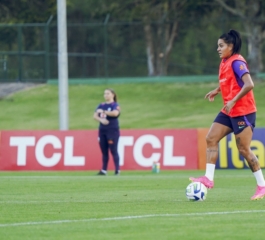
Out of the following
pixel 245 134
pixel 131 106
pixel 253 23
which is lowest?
pixel 245 134

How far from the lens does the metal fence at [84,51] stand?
41000 mm

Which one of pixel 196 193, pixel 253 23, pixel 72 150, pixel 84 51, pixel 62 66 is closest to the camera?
pixel 196 193

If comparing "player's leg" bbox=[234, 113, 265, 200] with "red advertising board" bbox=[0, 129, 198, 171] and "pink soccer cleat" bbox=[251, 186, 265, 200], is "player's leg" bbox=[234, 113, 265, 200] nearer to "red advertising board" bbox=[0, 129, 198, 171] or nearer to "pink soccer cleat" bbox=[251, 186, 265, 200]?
"pink soccer cleat" bbox=[251, 186, 265, 200]

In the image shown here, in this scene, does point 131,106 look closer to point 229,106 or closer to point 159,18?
point 159,18

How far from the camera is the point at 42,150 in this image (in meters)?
23.1

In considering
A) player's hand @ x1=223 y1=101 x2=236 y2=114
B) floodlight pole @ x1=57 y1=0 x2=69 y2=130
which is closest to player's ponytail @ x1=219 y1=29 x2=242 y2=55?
player's hand @ x1=223 y1=101 x2=236 y2=114

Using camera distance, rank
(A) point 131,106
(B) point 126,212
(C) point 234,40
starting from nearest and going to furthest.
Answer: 1. (B) point 126,212
2. (C) point 234,40
3. (A) point 131,106

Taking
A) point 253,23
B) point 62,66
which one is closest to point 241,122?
point 62,66

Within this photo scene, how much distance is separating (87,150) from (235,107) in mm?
11350

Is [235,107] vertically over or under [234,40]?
under

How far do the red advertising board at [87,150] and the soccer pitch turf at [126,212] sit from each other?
263 inches

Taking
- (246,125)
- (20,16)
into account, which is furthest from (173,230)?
(20,16)

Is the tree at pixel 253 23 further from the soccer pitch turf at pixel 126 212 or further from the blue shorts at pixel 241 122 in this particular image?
the blue shorts at pixel 241 122

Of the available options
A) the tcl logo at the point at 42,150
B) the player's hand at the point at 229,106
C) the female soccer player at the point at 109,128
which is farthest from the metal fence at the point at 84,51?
the player's hand at the point at 229,106
